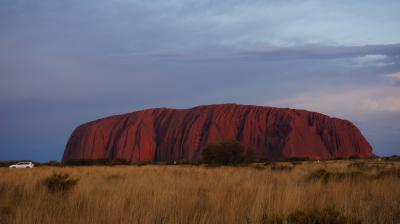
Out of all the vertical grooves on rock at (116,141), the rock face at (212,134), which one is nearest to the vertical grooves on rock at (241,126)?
the rock face at (212,134)

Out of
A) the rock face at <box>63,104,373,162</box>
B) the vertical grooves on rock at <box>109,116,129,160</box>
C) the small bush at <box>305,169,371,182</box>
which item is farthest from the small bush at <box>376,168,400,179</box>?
the vertical grooves on rock at <box>109,116,129,160</box>

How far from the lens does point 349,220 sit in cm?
531

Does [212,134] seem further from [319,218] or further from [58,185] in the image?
[319,218]

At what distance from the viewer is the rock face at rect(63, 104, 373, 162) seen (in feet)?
288

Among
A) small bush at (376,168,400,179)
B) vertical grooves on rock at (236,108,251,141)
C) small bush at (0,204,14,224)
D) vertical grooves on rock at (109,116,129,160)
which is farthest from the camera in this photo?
vertical grooves on rock at (109,116,129,160)

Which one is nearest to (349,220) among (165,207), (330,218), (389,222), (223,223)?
(330,218)

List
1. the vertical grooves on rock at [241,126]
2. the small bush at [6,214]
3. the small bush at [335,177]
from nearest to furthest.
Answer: the small bush at [6,214], the small bush at [335,177], the vertical grooves on rock at [241,126]

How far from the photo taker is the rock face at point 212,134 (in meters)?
87.8

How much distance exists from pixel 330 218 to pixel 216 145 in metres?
47.8

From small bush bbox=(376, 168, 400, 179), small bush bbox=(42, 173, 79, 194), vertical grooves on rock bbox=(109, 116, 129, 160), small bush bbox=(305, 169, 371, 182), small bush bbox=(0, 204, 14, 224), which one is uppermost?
small bush bbox=(0, 204, 14, 224)

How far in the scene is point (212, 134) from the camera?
3450 inches

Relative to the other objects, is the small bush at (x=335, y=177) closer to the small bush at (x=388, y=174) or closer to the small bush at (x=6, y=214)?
Result: the small bush at (x=388, y=174)

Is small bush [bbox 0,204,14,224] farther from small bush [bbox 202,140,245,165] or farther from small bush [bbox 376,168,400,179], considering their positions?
small bush [bbox 202,140,245,165]

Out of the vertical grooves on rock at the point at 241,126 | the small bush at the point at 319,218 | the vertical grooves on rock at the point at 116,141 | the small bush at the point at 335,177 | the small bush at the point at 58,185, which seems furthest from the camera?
the vertical grooves on rock at the point at 116,141
